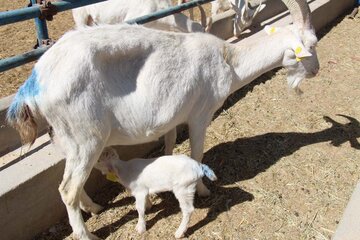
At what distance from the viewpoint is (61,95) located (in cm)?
269

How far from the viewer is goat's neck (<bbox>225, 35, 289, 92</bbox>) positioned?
3688 mm

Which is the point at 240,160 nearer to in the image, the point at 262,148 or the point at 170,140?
the point at 262,148

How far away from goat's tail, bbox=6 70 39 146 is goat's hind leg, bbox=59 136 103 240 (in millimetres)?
277

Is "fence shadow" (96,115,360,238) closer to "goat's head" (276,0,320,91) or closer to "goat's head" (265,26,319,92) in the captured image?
"goat's head" (265,26,319,92)

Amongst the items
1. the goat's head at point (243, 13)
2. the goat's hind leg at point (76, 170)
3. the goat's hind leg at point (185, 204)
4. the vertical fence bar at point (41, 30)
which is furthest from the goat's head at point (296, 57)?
the goat's head at point (243, 13)

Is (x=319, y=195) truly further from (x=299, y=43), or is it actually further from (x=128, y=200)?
(x=128, y=200)

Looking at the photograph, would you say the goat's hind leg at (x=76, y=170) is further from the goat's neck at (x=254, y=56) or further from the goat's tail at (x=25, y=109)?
the goat's neck at (x=254, y=56)

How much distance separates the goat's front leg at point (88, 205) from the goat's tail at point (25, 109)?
80cm

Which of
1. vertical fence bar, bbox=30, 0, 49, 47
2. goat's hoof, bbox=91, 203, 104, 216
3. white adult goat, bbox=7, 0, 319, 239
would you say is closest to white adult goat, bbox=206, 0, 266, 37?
white adult goat, bbox=7, 0, 319, 239

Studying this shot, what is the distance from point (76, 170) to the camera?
2.98 metres

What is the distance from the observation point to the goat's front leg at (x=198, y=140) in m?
3.55

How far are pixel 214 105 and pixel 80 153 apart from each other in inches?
46.7

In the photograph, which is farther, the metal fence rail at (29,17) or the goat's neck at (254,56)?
the goat's neck at (254,56)

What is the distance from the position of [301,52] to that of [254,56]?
40 cm
